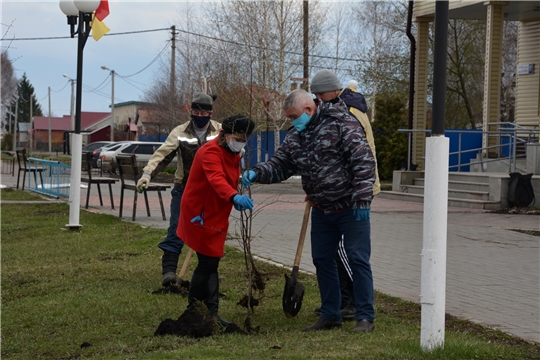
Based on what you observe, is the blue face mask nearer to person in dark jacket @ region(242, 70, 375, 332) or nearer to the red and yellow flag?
person in dark jacket @ region(242, 70, 375, 332)

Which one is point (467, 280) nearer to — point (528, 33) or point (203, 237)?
point (203, 237)

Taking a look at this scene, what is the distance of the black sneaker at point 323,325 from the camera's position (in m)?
5.80

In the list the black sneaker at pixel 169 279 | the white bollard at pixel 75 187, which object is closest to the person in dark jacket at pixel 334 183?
the black sneaker at pixel 169 279

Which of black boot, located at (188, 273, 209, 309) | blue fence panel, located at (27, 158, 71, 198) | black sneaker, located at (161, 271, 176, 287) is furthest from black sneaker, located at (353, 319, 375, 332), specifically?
blue fence panel, located at (27, 158, 71, 198)

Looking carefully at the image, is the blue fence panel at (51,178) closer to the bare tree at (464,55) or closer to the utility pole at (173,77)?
the utility pole at (173,77)

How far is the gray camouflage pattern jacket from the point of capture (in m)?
5.57

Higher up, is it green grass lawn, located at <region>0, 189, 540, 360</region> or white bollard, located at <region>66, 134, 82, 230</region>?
white bollard, located at <region>66, 134, 82, 230</region>

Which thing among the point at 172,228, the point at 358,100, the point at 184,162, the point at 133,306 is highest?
the point at 358,100

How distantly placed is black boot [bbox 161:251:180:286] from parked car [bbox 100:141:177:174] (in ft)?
91.2

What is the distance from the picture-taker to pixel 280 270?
849 cm

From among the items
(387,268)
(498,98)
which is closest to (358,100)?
(387,268)

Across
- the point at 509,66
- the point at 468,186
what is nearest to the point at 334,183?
the point at 468,186

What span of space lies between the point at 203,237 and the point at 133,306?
1279 millimetres

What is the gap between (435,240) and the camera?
4.82 m
